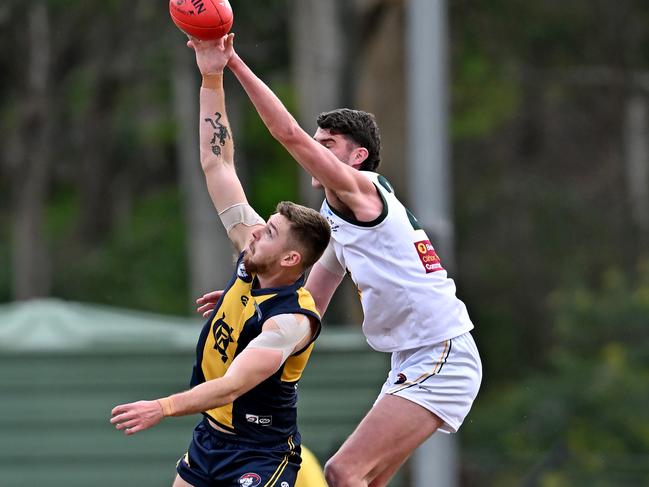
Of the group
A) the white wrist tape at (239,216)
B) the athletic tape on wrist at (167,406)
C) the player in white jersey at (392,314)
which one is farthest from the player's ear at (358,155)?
the athletic tape on wrist at (167,406)

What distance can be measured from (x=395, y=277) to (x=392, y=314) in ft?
0.64

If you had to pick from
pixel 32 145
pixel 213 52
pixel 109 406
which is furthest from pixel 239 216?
pixel 32 145

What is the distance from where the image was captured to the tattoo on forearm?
6.51 m

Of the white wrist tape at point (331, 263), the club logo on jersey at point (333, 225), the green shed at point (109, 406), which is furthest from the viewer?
the green shed at point (109, 406)

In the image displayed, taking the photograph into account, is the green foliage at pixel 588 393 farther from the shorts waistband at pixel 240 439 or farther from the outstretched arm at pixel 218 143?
the shorts waistband at pixel 240 439

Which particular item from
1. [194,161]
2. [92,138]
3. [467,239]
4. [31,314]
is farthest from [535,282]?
[31,314]

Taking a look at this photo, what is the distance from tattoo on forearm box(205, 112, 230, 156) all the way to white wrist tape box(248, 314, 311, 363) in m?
1.10

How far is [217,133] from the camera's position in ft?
21.5

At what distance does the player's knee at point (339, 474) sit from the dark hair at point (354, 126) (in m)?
1.42

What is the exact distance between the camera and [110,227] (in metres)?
39.5

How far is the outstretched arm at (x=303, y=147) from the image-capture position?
6098 millimetres

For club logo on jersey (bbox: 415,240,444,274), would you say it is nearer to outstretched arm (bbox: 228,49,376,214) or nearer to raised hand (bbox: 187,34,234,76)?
outstretched arm (bbox: 228,49,376,214)

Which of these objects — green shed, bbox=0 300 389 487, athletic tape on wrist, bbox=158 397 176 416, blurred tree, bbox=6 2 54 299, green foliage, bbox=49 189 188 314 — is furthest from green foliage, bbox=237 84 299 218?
athletic tape on wrist, bbox=158 397 176 416

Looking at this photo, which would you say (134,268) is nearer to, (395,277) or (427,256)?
(427,256)
